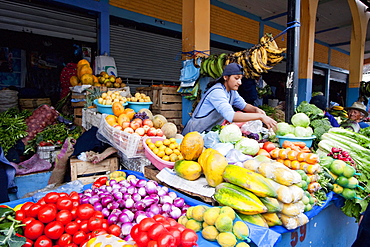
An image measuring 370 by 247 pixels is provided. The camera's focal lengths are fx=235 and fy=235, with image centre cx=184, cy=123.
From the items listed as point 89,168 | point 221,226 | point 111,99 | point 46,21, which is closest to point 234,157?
point 221,226

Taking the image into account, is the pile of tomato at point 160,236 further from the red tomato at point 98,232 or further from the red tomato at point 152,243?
the red tomato at point 98,232

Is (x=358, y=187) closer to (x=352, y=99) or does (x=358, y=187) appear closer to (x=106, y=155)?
(x=106, y=155)

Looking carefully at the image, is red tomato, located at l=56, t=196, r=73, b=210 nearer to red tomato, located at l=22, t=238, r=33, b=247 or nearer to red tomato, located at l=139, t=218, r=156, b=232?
red tomato, located at l=22, t=238, r=33, b=247

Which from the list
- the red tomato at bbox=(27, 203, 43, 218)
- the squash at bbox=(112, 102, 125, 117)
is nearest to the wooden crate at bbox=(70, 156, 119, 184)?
the squash at bbox=(112, 102, 125, 117)

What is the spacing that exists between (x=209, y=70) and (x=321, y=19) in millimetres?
11924

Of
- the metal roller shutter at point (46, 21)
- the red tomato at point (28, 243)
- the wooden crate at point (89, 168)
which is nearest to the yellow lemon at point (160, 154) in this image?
the red tomato at point (28, 243)

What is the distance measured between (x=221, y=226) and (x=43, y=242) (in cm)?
112

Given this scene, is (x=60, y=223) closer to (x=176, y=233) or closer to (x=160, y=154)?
(x=176, y=233)

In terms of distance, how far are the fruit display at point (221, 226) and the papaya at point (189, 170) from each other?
0.41m

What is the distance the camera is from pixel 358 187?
2.54m

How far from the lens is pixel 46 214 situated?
5.21ft

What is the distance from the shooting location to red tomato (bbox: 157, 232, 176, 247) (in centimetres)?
130

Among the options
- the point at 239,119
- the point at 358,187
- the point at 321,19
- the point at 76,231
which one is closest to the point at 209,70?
the point at 239,119

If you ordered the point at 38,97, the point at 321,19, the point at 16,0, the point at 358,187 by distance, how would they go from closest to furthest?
1. the point at 358,187
2. the point at 16,0
3. the point at 38,97
4. the point at 321,19
